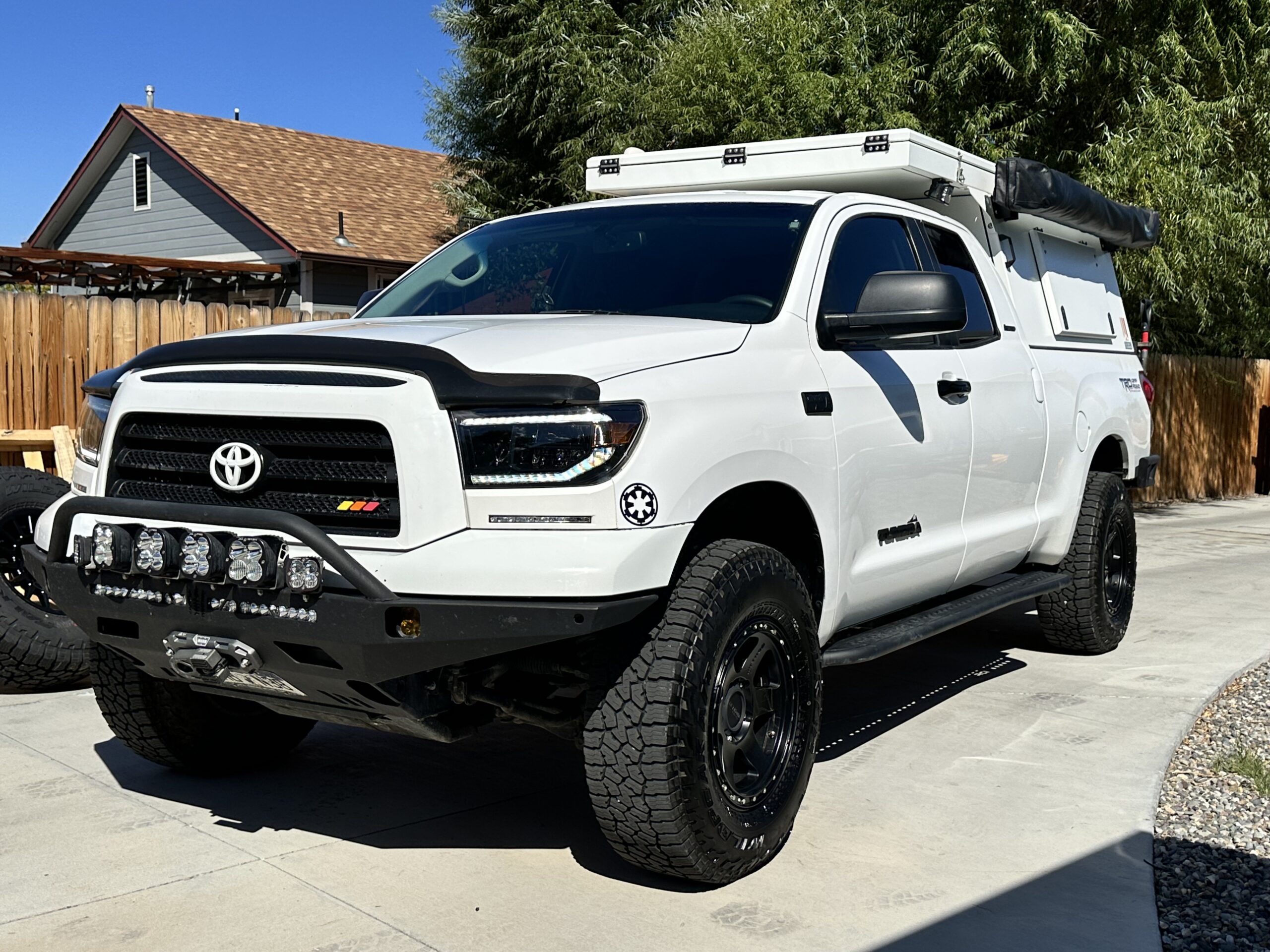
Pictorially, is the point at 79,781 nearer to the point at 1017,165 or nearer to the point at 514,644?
the point at 514,644

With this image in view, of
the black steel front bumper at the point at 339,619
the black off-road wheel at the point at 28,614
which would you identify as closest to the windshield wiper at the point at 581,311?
the black steel front bumper at the point at 339,619

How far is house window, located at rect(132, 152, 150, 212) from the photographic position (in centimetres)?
2628

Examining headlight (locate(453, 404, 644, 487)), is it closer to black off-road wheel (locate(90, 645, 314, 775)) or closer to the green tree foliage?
black off-road wheel (locate(90, 645, 314, 775))

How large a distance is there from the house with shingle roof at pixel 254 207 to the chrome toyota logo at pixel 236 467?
58.3 feet

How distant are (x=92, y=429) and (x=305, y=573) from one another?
1.27 m

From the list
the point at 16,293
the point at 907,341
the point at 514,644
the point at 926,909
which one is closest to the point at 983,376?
the point at 907,341

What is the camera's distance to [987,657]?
24.5 feet

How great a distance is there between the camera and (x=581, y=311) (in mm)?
4836

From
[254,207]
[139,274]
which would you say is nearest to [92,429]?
[139,274]

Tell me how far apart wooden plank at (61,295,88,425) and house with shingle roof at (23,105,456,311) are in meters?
11.2

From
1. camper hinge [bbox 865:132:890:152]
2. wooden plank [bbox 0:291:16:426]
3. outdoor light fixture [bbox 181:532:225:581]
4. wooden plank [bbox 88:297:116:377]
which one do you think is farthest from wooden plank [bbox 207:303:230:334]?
outdoor light fixture [bbox 181:532:225:581]

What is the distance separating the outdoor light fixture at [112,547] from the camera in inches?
149

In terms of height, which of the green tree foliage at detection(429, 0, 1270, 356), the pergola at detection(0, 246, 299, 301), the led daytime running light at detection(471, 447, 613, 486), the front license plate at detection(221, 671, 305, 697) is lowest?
the front license plate at detection(221, 671, 305, 697)

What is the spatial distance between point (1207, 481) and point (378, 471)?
18.6m
